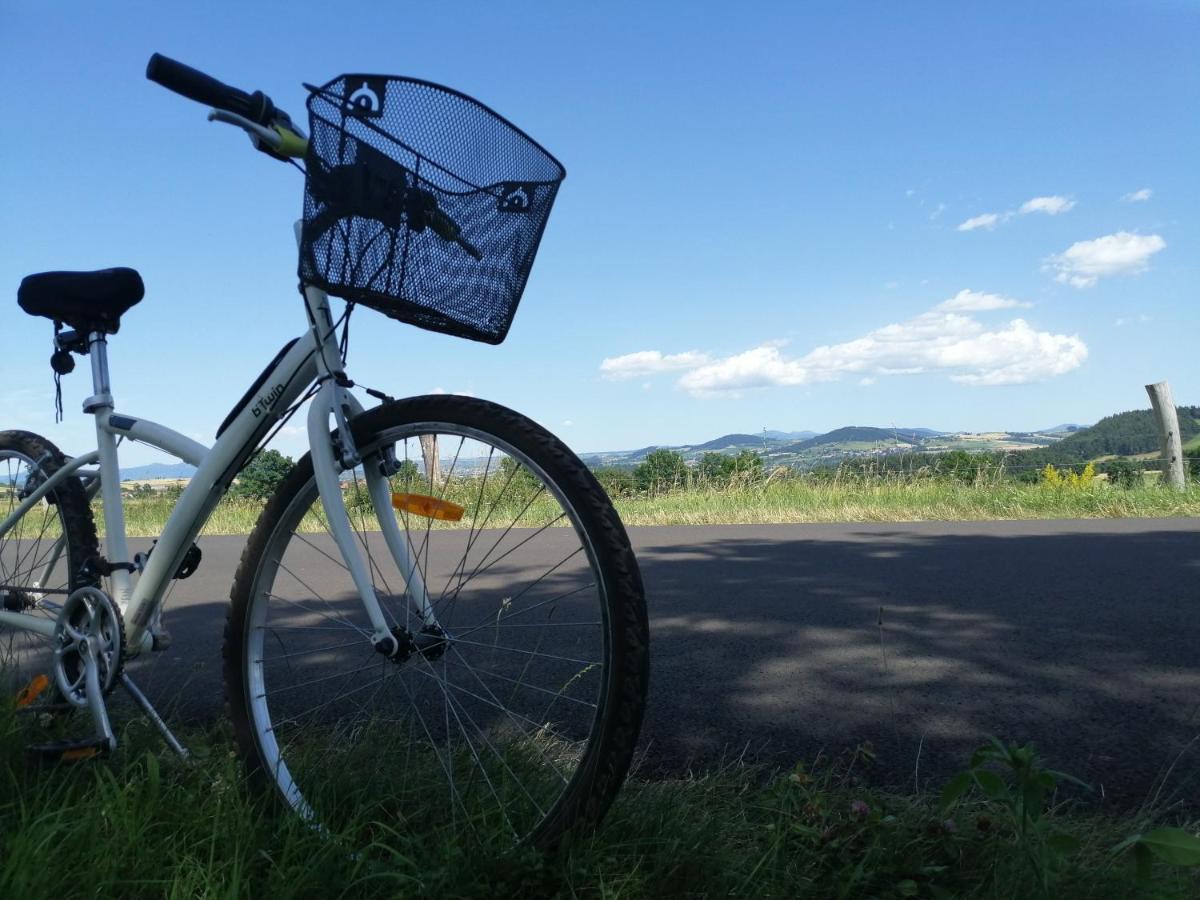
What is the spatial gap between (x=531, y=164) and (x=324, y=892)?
60.2 inches

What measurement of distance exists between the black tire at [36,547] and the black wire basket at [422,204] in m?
1.58

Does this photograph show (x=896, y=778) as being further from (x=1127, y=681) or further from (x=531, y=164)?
(x=531, y=164)

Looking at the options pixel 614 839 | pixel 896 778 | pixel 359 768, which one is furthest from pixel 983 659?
pixel 359 768

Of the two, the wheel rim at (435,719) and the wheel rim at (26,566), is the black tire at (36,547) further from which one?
the wheel rim at (435,719)

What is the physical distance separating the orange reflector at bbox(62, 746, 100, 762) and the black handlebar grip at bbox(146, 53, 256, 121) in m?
1.57

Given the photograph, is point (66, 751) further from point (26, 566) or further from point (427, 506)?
point (26, 566)

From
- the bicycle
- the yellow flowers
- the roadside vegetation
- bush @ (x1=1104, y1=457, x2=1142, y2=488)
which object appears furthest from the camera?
bush @ (x1=1104, y1=457, x2=1142, y2=488)

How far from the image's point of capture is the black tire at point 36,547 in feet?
9.89

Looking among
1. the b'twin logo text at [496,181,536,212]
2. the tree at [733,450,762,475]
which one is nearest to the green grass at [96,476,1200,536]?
the tree at [733,450,762,475]

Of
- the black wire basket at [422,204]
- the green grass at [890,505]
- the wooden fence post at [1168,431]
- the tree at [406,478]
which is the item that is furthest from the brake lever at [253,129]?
the wooden fence post at [1168,431]

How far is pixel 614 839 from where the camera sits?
1.86 m

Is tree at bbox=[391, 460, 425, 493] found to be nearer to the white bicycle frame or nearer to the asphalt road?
the white bicycle frame

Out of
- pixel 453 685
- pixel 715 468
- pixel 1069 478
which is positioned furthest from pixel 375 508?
pixel 715 468

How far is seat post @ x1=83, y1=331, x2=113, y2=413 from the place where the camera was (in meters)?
2.91
